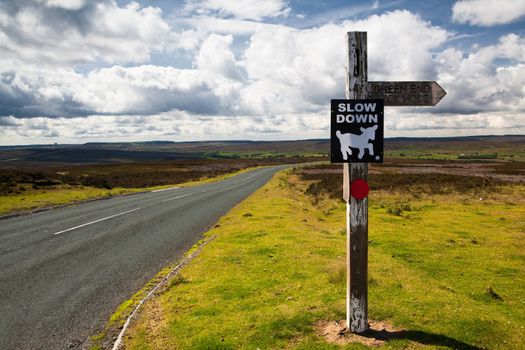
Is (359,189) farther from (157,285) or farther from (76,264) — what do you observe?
(76,264)

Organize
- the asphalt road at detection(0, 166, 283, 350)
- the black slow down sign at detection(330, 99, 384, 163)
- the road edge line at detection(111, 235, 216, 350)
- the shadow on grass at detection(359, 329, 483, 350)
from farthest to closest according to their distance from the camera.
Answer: the asphalt road at detection(0, 166, 283, 350) → the road edge line at detection(111, 235, 216, 350) → the black slow down sign at detection(330, 99, 384, 163) → the shadow on grass at detection(359, 329, 483, 350)

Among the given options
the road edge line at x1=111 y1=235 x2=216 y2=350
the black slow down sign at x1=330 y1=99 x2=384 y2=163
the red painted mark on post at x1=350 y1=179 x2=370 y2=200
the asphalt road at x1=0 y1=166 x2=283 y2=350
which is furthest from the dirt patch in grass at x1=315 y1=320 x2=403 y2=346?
the asphalt road at x1=0 y1=166 x2=283 y2=350

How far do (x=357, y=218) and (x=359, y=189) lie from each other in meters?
0.44

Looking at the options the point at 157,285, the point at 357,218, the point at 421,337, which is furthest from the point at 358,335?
the point at 157,285

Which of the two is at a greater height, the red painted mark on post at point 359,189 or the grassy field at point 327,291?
the red painted mark on post at point 359,189

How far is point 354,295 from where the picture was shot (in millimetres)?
5988

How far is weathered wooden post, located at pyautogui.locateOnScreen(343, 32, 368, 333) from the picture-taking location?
Answer: 5742 millimetres

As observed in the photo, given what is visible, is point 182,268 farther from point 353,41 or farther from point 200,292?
point 353,41

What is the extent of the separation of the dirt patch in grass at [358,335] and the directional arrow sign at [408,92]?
350 centimetres

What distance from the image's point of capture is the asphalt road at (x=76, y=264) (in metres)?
7.02

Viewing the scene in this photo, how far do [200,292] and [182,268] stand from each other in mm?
2219

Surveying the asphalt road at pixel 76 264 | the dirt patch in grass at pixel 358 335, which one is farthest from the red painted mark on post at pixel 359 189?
the asphalt road at pixel 76 264

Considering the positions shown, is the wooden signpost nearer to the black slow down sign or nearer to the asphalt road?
the black slow down sign

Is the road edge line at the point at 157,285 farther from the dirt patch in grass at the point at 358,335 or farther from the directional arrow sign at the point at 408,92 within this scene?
the directional arrow sign at the point at 408,92
